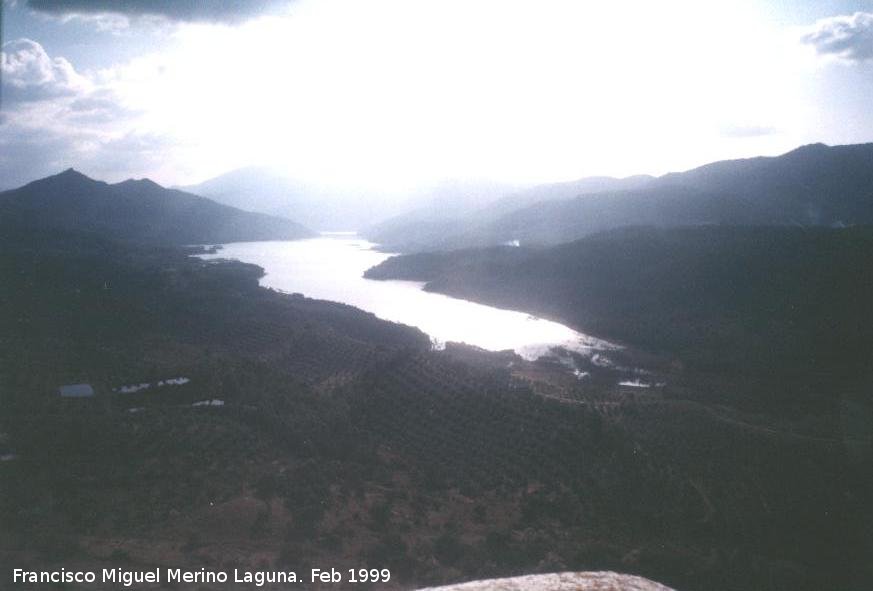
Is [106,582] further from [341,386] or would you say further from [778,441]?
[778,441]

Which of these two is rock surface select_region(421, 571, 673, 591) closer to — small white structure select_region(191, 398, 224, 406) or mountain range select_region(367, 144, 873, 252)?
small white structure select_region(191, 398, 224, 406)

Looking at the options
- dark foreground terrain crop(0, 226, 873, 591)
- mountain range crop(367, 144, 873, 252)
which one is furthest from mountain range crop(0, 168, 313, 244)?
dark foreground terrain crop(0, 226, 873, 591)

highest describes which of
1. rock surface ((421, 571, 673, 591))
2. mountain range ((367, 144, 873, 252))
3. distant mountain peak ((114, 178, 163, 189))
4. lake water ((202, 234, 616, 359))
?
distant mountain peak ((114, 178, 163, 189))

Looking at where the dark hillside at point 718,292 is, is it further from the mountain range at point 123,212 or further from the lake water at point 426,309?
the mountain range at point 123,212

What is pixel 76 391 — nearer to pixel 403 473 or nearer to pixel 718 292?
pixel 403 473

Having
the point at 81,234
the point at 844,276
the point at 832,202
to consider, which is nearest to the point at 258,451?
the point at 844,276

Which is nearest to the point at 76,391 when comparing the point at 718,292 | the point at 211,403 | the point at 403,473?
the point at 211,403
